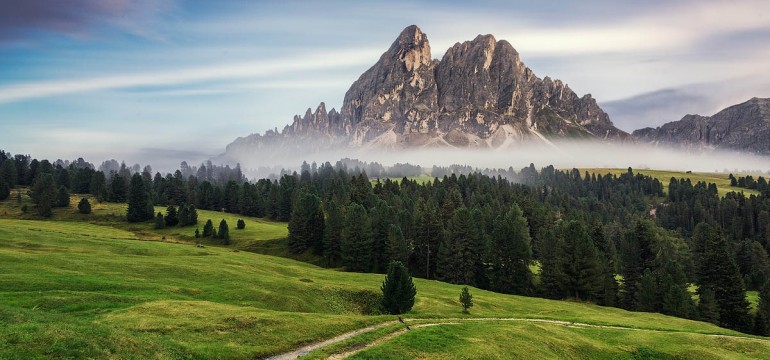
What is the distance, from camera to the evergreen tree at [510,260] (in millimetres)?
103062

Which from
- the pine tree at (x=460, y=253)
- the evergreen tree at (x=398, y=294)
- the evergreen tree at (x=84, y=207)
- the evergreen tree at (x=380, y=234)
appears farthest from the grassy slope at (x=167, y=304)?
the evergreen tree at (x=84, y=207)

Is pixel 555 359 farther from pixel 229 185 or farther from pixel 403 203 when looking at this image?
pixel 229 185

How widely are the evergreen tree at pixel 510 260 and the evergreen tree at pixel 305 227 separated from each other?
154 feet

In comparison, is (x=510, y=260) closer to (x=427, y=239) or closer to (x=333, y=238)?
(x=427, y=239)

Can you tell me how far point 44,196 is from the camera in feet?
464

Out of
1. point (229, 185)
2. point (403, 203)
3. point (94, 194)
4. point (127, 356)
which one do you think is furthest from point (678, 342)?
point (94, 194)

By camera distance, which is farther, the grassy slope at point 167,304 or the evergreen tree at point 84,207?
the evergreen tree at point 84,207

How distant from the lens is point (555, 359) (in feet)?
120

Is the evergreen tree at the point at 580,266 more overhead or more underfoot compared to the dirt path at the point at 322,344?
more underfoot

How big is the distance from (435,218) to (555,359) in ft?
271

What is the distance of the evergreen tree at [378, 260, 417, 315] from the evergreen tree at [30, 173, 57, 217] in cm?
13622

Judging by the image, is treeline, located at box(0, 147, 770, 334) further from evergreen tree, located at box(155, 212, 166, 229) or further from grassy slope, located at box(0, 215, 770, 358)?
evergreen tree, located at box(155, 212, 166, 229)

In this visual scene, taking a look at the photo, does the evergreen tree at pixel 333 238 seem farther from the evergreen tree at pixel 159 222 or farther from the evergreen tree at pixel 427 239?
the evergreen tree at pixel 159 222

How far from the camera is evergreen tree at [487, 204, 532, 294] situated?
A: 10306 cm
